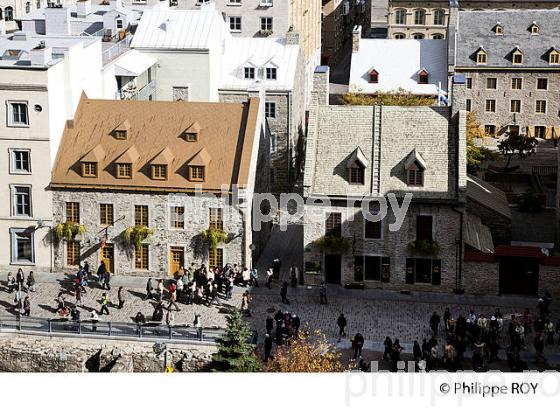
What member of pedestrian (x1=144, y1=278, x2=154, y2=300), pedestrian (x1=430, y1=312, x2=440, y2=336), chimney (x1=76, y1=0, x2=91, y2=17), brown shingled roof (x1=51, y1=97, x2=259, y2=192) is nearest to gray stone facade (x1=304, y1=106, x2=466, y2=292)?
brown shingled roof (x1=51, y1=97, x2=259, y2=192)

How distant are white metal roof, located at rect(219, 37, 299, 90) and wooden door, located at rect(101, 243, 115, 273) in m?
20.6

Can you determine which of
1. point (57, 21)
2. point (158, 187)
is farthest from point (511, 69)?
point (158, 187)

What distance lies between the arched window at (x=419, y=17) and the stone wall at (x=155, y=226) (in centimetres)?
6781

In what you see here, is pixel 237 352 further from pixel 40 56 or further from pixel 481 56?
pixel 481 56

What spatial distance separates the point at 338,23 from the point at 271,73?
7015 centimetres

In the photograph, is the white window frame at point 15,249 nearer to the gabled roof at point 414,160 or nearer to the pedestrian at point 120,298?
the pedestrian at point 120,298

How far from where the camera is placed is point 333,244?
60.7 m

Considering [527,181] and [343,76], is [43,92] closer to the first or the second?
[527,181]

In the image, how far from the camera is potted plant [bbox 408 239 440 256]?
60.0m

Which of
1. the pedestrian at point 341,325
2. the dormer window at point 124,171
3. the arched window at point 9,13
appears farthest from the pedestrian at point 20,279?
the arched window at point 9,13

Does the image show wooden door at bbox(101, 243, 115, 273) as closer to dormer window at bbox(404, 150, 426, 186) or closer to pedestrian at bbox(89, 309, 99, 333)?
pedestrian at bbox(89, 309, 99, 333)

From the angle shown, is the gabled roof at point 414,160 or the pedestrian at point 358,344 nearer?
the pedestrian at point 358,344

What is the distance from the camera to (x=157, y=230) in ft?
204

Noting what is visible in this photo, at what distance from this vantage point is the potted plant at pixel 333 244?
60.8 metres
